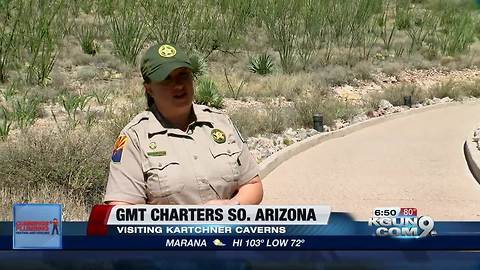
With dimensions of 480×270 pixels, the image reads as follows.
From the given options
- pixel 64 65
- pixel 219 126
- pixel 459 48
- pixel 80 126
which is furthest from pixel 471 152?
pixel 459 48

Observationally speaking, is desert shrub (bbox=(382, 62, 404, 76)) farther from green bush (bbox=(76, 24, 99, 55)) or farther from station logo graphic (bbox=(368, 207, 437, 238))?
station logo graphic (bbox=(368, 207, 437, 238))

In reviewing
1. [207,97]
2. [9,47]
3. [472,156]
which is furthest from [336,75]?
[472,156]

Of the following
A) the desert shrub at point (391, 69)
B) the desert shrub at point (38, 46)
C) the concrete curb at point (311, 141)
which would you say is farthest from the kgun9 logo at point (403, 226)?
the desert shrub at point (391, 69)

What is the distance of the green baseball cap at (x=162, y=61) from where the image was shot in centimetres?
256

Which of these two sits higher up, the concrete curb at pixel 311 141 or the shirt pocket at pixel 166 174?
the shirt pocket at pixel 166 174

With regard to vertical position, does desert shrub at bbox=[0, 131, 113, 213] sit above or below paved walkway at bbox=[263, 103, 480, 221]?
above

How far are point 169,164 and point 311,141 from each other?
8959 mm

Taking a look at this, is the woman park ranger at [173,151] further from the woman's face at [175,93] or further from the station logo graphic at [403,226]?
the station logo graphic at [403,226]

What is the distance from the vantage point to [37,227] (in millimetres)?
2023

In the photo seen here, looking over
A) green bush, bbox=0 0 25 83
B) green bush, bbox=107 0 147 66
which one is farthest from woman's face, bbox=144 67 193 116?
green bush, bbox=107 0 147 66

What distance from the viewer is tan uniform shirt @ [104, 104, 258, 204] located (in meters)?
2.53

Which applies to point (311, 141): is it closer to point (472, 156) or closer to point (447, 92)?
point (472, 156)

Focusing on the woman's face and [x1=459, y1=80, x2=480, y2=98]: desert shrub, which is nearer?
the woman's face

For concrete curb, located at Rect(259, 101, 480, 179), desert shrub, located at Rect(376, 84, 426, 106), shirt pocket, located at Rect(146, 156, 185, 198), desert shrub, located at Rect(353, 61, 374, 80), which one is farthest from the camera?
desert shrub, located at Rect(353, 61, 374, 80)
